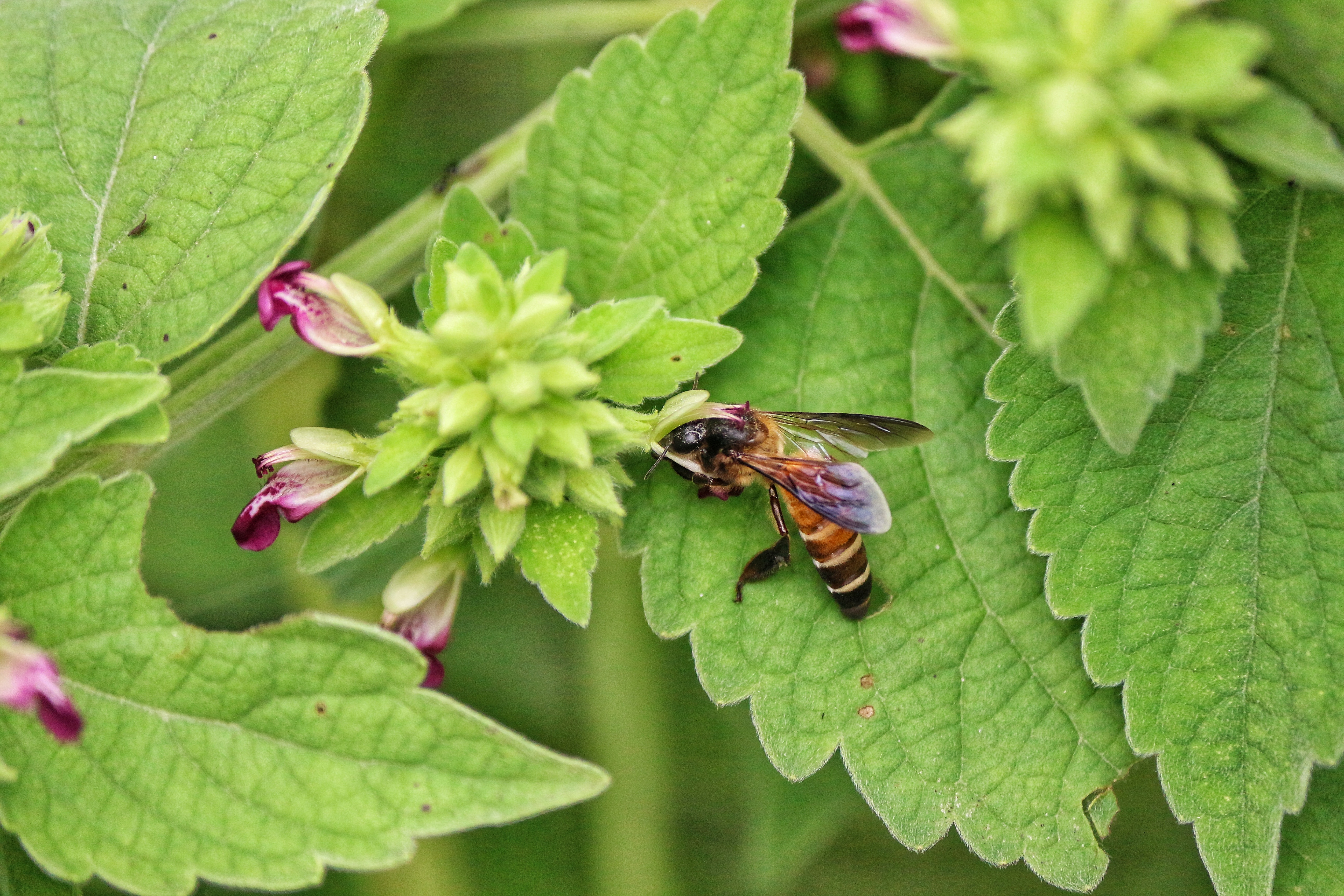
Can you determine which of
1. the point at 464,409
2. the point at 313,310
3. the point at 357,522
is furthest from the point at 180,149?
the point at 464,409

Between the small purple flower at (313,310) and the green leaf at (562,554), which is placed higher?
the small purple flower at (313,310)

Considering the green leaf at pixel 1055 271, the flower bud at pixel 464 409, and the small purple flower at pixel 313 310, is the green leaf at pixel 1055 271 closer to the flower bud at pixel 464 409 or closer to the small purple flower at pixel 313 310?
the flower bud at pixel 464 409

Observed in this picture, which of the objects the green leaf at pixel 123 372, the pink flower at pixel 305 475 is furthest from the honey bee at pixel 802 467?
the green leaf at pixel 123 372

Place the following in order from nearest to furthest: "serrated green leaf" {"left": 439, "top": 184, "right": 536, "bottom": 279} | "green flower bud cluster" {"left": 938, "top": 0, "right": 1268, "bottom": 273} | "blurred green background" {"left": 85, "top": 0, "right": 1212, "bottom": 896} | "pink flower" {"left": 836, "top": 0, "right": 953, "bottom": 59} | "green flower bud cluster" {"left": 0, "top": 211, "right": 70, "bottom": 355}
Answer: "green flower bud cluster" {"left": 938, "top": 0, "right": 1268, "bottom": 273} < "pink flower" {"left": 836, "top": 0, "right": 953, "bottom": 59} < "green flower bud cluster" {"left": 0, "top": 211, "right": 70, "bottom": 355} < "serrated green leaf" {"left": 439, "top": 184, "right": 536, "bottom": 279} < "blurred green background" {"left": 85, "top": 0, "right": 1212, "bottom": 896}

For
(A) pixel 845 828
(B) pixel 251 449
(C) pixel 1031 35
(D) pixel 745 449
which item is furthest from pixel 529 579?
(A) pixel 845 828

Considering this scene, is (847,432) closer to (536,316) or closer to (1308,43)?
(536,316)

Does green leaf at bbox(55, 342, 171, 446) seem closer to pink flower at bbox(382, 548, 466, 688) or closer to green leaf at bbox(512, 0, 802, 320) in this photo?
pink flower at bbox(382, 548, 466, 688)

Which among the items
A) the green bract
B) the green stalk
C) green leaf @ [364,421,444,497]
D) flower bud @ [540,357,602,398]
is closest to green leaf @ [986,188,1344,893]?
the green bract
